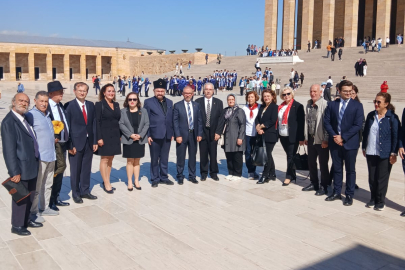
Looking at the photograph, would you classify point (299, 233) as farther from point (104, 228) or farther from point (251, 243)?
point (104, 228)

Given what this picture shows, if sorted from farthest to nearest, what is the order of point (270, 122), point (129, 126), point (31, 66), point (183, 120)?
point (31, 66) → point (183, 120) → point (270, 122) → point (129, 126)

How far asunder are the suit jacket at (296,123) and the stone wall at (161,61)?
37.7 metres

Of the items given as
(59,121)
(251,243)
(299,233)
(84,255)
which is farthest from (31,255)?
(299,233)

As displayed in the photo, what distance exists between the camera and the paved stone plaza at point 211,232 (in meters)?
3.83

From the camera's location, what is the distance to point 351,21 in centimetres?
3350

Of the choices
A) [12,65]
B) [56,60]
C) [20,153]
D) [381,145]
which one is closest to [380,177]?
[381,145]

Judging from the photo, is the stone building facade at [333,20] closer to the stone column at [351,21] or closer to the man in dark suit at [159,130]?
the stone column at [351,21]

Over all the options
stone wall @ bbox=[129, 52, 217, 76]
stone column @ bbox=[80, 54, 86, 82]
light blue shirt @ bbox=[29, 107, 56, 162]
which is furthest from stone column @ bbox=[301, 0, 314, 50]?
light blue shirt @ bbox=[29, 107, 56, 162]

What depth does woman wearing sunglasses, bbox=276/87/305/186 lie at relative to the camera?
21.2ft

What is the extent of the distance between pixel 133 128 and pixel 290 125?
8.40 feet

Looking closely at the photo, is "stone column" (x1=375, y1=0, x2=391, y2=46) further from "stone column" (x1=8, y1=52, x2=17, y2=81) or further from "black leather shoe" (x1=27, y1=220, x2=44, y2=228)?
"stone column" (x1=8, y1=52, x2=17, y2=81)

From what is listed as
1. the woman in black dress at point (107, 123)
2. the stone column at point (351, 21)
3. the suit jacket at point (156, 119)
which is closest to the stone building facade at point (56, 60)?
the stone column at point (351, 21)

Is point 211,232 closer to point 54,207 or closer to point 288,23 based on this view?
point 54,207

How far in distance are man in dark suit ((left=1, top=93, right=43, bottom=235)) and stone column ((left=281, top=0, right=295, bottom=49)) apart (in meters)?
36.3
